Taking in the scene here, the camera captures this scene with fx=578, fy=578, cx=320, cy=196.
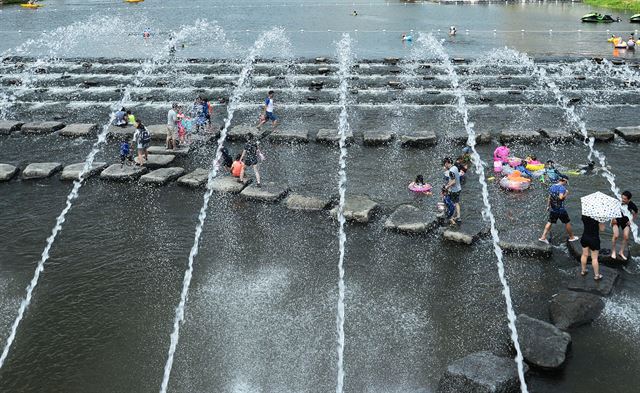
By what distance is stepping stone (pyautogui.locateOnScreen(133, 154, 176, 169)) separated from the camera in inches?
829

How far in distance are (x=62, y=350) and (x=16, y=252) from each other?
5.18 meters

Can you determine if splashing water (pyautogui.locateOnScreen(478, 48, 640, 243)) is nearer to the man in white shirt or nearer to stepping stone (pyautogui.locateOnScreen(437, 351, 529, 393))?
stepping stone (pyautogui.locateOnScreen(437, 351, 529, 393))

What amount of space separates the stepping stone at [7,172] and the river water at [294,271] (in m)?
0.68

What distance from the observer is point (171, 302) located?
1285 centimetres

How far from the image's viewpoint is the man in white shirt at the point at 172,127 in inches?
864

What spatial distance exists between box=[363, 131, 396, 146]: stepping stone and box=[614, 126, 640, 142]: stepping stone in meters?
8.98

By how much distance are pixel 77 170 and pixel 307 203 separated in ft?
28.4

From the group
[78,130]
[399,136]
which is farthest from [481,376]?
[78,130]

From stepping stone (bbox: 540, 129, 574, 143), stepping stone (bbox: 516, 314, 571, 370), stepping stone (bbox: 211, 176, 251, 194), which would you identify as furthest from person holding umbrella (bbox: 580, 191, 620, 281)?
stepping stone (bbox: 540, 129, 574, 143)

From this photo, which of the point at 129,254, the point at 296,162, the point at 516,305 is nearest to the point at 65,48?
the point at 296,162

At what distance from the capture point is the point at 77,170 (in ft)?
66.4

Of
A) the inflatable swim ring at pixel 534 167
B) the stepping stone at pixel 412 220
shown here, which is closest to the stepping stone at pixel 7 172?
the stepping stone at pixel 412 220

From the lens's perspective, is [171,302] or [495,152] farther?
[495,152]

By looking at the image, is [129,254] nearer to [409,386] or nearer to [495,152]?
[409,386]
